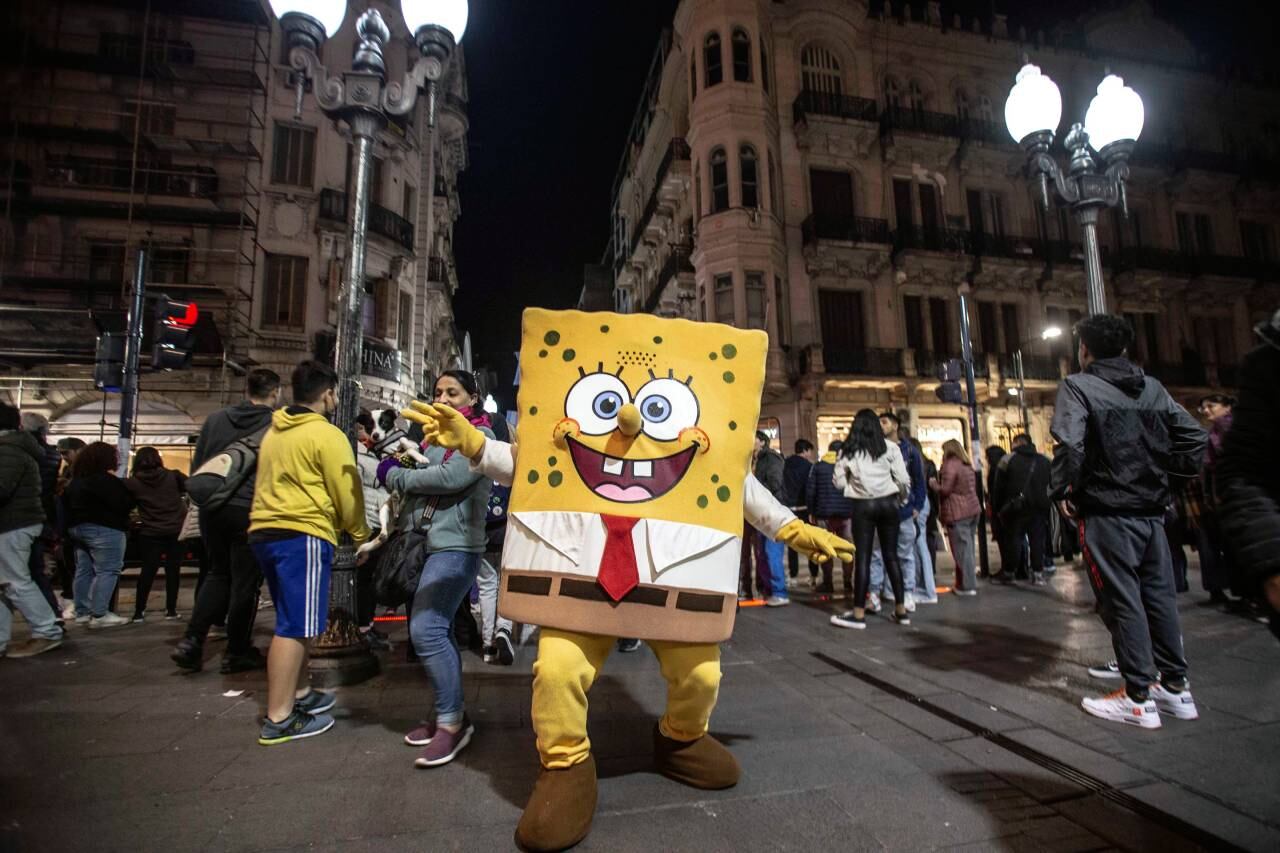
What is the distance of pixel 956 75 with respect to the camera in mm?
22188

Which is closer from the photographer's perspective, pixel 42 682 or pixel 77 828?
pixel 77 828

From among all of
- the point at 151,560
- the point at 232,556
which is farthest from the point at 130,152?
the point at 232,556

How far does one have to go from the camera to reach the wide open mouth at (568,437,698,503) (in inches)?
96.0

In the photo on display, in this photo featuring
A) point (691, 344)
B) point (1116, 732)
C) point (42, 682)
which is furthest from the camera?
point (42, 682)

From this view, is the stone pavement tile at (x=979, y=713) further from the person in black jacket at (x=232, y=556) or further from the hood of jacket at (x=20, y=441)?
the hood of jacket at (x=20, y=441)

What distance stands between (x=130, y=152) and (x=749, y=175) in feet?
56.0

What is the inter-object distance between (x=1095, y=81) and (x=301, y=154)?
27.2 m

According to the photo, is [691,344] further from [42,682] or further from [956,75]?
[956,75]

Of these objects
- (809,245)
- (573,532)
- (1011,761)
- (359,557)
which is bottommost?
(1011,761)

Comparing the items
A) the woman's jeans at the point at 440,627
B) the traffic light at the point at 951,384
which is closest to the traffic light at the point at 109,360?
the woman's jeans at the point at 440,627

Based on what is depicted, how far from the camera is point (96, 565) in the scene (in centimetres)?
612

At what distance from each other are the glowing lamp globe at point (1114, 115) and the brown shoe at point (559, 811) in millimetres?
6537

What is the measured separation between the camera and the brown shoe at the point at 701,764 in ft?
8.29

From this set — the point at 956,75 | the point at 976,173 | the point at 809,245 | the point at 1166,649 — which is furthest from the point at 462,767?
the point at 956,75
